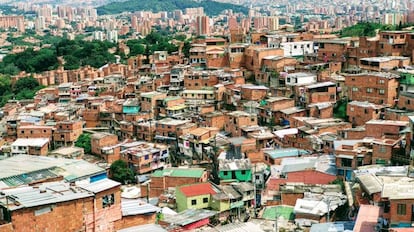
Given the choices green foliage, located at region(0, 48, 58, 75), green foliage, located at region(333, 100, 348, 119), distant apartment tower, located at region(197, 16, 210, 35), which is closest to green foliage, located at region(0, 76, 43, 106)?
green foliage, located at region(0, 48, 58, 75)

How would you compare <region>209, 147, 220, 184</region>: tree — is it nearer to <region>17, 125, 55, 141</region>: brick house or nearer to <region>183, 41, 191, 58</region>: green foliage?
<region>17, 125, 55, 141</region>: brick house

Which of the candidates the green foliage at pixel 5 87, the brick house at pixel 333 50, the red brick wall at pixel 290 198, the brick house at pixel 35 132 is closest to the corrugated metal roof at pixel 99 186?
the red brick wall at pixel 290 198

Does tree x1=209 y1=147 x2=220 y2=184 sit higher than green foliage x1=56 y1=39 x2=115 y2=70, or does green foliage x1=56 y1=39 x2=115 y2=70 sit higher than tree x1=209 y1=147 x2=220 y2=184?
green foliage x1=56 y1=39 x2=115 y2=70

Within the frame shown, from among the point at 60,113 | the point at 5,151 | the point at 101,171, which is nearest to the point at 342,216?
the point at 101,171

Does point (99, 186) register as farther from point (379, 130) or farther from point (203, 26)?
point (203, 26)

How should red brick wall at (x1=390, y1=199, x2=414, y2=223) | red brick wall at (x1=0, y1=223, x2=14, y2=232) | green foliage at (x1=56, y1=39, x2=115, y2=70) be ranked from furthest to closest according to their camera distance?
green foliage at (x1=56, y1=39, x2=115, y2=70), red brick wall at (x1=390, y1=199, x2=414, y2=223), red brick wall at (x1=0, y1=223, x2=14, y2=232)

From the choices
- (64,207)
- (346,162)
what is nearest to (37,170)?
(64,207)
